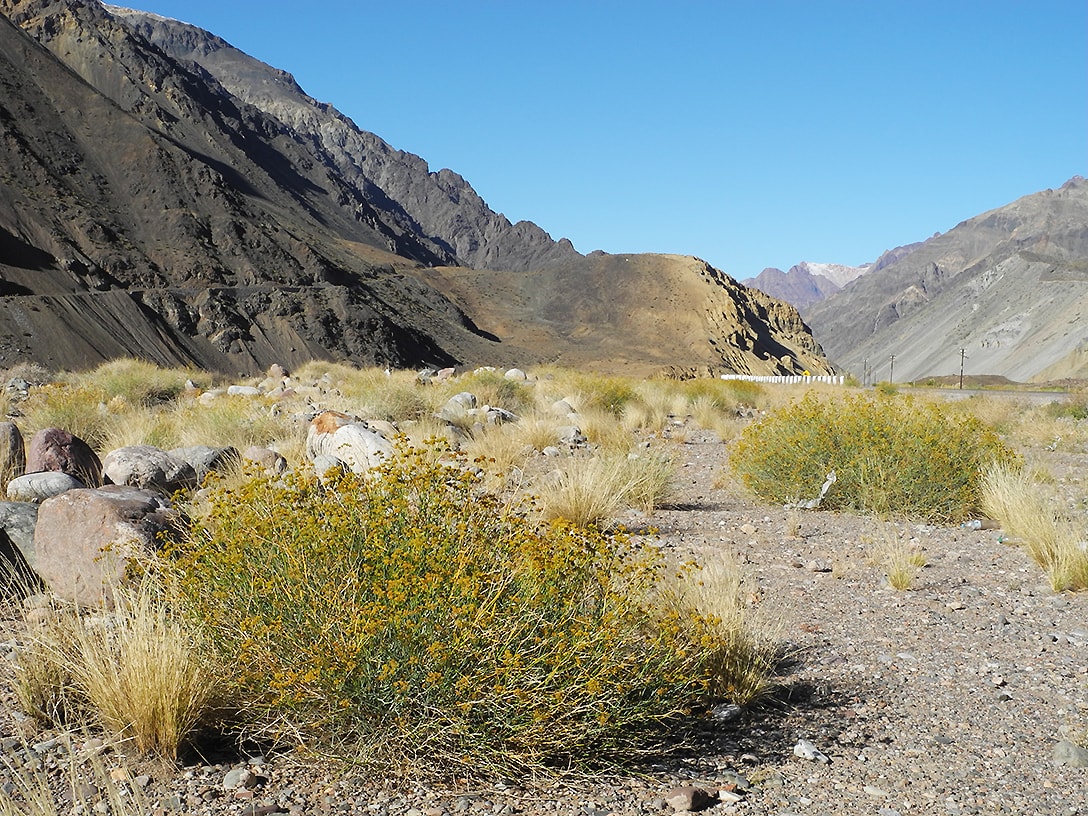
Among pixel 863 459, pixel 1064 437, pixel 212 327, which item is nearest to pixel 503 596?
pixel 863 459

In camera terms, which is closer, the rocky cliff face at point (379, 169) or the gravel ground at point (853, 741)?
the gravel ground at point (853, 741)

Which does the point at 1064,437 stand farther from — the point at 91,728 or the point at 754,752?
the point at 91,728

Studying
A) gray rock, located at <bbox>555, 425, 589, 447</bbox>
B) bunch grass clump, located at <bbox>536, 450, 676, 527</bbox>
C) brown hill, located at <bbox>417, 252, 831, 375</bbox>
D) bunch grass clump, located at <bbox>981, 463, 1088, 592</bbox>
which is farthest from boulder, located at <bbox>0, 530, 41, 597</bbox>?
brown hill, located at <bbox>417, 252, 831, 375</bbox>

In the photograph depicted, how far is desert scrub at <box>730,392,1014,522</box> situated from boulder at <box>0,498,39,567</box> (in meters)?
6.82

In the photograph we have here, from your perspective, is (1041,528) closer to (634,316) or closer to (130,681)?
(130,681)

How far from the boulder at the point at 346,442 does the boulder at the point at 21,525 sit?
120 inches

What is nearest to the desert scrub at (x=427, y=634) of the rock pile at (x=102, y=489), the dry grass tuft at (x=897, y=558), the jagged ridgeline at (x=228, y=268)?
the rock pile at (x=102, y=489)

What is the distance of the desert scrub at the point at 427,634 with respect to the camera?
3.44 metres

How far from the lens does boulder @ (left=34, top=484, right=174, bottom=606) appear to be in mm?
5268

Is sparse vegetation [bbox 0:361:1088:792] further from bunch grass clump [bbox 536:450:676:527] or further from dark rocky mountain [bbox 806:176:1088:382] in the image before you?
dark rocky mountain [bbox 806:176:1088:382]

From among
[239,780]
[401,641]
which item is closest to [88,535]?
[239,780]

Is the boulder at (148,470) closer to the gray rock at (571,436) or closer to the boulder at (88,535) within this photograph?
the boulder at (88,535)

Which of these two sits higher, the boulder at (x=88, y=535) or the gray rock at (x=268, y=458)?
the gray rock at (x=268, y=458)

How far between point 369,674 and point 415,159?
160637 millimetres
